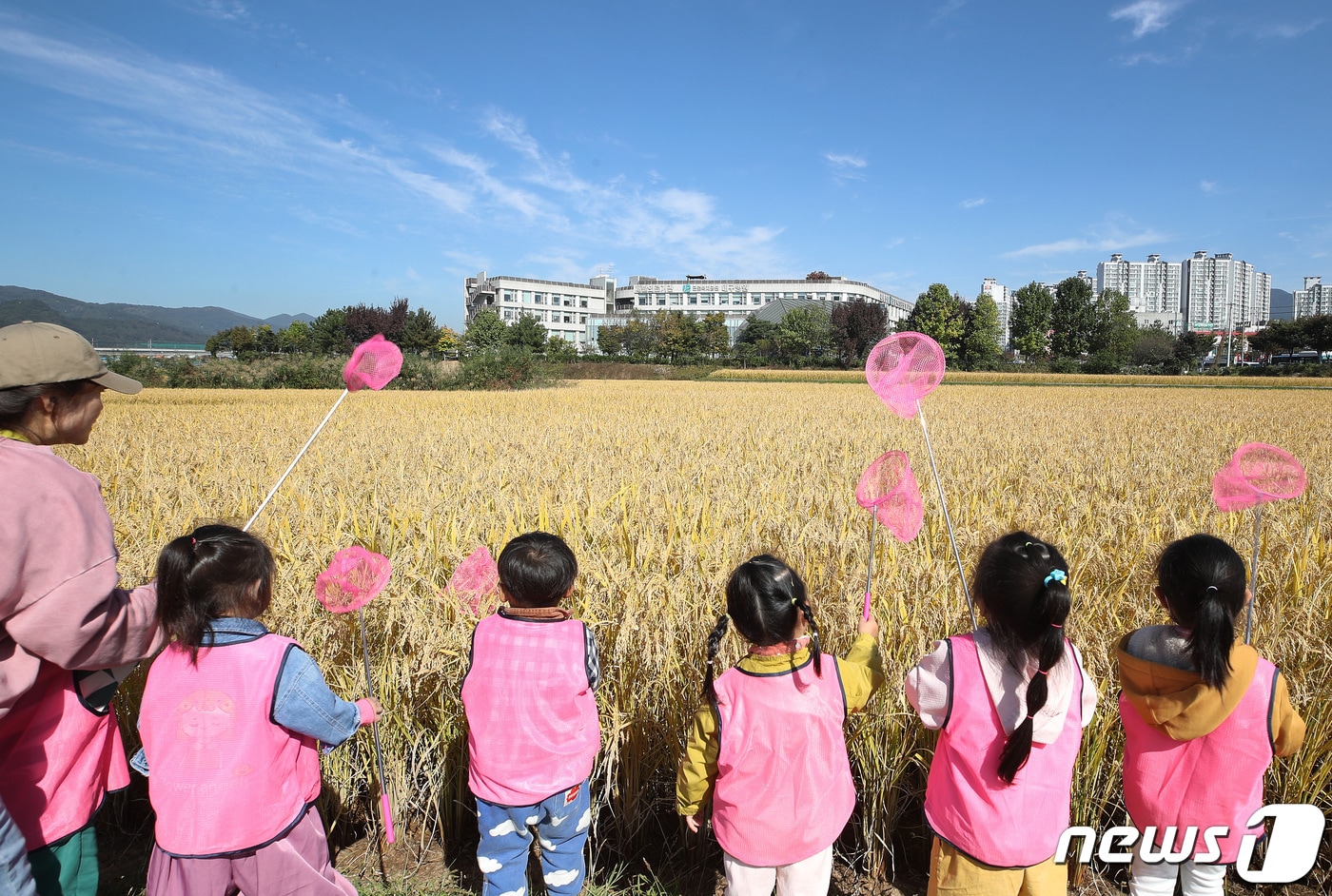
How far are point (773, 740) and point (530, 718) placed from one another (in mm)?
621

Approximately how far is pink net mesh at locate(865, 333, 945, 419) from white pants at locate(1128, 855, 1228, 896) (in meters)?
1.40

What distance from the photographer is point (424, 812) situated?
2.32 m

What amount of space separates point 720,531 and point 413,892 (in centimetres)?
247

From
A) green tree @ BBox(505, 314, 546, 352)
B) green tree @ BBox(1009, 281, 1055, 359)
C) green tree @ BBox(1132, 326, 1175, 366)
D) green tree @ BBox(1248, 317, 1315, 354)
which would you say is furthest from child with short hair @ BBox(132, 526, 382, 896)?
green tree @ BBox(1248, 317, 1315, 354)

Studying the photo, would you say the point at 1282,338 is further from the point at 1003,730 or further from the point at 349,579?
the point at 349,579

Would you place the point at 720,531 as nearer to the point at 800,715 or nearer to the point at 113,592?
the point at 800,715

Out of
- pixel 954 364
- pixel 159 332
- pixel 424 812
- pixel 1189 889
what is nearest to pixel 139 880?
pixel 424 812

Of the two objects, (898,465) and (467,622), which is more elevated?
(898,465)

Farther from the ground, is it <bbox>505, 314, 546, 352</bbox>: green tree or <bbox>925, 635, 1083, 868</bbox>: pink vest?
<bbox>505, 314, 546, 352</bbox>: green tree

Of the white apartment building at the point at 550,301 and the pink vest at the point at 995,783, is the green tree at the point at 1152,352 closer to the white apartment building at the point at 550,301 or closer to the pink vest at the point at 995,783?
the white apartment building at the point at 550,301

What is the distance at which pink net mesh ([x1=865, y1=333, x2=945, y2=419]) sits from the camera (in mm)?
2271

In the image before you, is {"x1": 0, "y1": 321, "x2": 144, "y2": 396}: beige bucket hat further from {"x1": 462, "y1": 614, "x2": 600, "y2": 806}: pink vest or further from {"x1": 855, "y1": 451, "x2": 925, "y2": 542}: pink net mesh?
{"x1": 855, "y1": 451, "x2": 925, "y2": 542}: pink net mesh

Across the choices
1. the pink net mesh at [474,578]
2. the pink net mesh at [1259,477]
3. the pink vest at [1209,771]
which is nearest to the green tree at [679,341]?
the pink net mesh at [474,578]

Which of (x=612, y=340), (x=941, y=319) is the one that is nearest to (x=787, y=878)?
(x=941, y=319)
